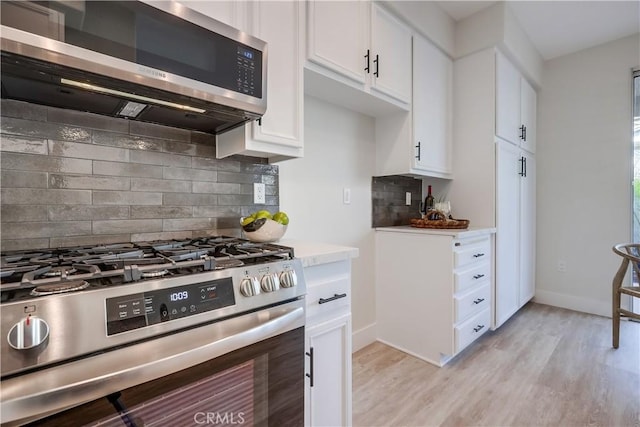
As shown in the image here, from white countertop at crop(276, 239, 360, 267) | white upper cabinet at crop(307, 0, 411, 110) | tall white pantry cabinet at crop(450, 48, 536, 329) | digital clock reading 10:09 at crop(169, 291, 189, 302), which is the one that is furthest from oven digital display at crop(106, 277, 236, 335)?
tall white pantry cabinet at crop(450, 48, 536, 329)

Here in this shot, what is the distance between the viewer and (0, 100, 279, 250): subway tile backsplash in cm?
100

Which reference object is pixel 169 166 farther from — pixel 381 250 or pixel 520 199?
pixel 520 199

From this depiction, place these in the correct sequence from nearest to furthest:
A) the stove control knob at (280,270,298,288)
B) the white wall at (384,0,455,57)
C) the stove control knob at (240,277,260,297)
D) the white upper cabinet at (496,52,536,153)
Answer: the stove control knob at (240,277,260,297) < the stove control knob at (280,270,298,288) < the white wall at (384,0,455,57) < the white upper cabinet at (496,52,536,153)

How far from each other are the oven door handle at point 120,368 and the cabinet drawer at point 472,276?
155cm

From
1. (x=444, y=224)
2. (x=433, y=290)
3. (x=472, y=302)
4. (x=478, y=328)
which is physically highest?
(x=444, y=224)

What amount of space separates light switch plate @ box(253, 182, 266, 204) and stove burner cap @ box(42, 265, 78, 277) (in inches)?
35.8

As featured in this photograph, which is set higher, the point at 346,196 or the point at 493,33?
the point at 493,33

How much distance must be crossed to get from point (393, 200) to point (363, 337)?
1134 mm

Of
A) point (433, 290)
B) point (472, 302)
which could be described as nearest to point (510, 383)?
point (472, 302)

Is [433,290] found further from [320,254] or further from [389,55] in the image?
[389,55]

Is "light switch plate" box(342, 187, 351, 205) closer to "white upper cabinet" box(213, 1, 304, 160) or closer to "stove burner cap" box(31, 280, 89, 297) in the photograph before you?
"white upper cabinet" box(213, 1, 304, 160)

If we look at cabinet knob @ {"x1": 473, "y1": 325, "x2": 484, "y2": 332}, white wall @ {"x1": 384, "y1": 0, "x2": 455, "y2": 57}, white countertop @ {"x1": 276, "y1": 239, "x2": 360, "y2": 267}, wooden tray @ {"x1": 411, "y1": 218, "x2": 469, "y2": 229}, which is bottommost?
cabinet knob @ {"x1": 473, "y1": 325, "x2": 484, "y2": 332}

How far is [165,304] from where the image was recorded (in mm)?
733

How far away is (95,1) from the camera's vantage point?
83cm
